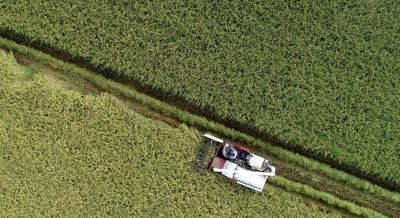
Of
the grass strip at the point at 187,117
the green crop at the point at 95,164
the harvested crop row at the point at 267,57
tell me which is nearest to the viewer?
the green crop at the point at 95,164

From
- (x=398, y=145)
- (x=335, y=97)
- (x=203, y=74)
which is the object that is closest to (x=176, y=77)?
(x=203, y=74)

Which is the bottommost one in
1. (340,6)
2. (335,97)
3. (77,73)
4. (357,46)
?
(77,73)

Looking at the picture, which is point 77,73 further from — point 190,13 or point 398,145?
point 398,145

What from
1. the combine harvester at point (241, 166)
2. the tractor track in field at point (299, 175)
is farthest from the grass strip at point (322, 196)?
the combine harvester at point (241, 166)

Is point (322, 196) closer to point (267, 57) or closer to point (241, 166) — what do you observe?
point (241, 166)

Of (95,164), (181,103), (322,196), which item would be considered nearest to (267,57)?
(181,103)

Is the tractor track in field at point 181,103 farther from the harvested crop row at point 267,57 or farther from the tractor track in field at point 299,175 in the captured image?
the tractor track in field at point 299,175
